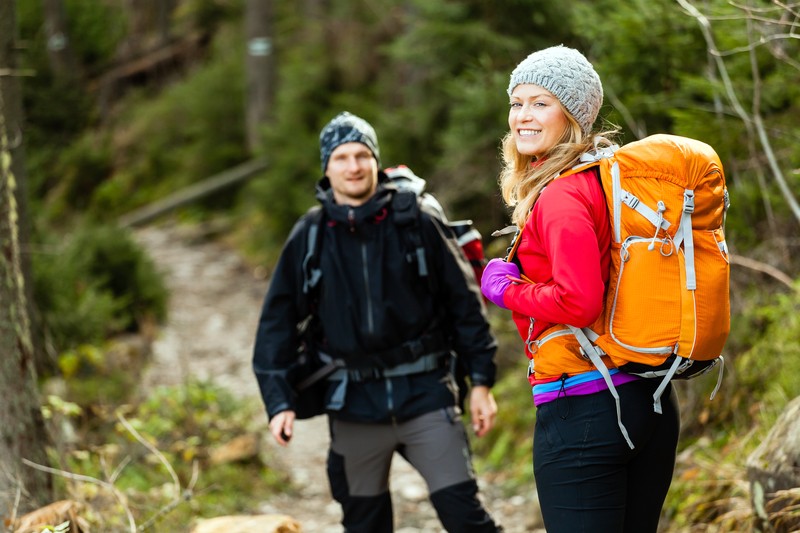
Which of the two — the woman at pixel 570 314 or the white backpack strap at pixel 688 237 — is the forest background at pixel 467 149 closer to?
the woman at pixel 570 314

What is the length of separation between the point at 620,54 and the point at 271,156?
845cm

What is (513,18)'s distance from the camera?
27.1 ft

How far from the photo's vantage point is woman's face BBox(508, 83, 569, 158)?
8.89 ft

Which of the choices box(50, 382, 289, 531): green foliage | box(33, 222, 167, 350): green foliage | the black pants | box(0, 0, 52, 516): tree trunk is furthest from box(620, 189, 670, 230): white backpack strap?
box(33, 222, 167, 350): green foliage

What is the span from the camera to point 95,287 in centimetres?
979

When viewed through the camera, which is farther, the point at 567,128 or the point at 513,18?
the point at 513,18

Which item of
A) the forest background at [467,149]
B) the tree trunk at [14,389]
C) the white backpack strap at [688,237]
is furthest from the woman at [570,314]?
the tree trunk at [14,389]

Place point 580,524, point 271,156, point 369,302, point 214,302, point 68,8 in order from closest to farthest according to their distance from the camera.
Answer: point 580,524, point 369,302, point 214,302, point 271,156, point 68,8

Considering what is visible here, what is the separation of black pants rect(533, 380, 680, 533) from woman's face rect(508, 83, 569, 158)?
78cm

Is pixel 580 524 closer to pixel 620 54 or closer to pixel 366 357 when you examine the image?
pixel 366 357

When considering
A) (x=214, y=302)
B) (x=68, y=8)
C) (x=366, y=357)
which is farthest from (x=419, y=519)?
(x=68, y=8)

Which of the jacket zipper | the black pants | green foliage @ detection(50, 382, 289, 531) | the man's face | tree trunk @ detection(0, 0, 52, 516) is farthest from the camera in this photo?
green foliage @ detection(50, 382, 289, 531)

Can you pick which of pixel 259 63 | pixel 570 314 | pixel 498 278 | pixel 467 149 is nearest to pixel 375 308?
pixel 498 278

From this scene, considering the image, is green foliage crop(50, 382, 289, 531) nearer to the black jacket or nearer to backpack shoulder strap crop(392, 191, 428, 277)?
the black jacket
